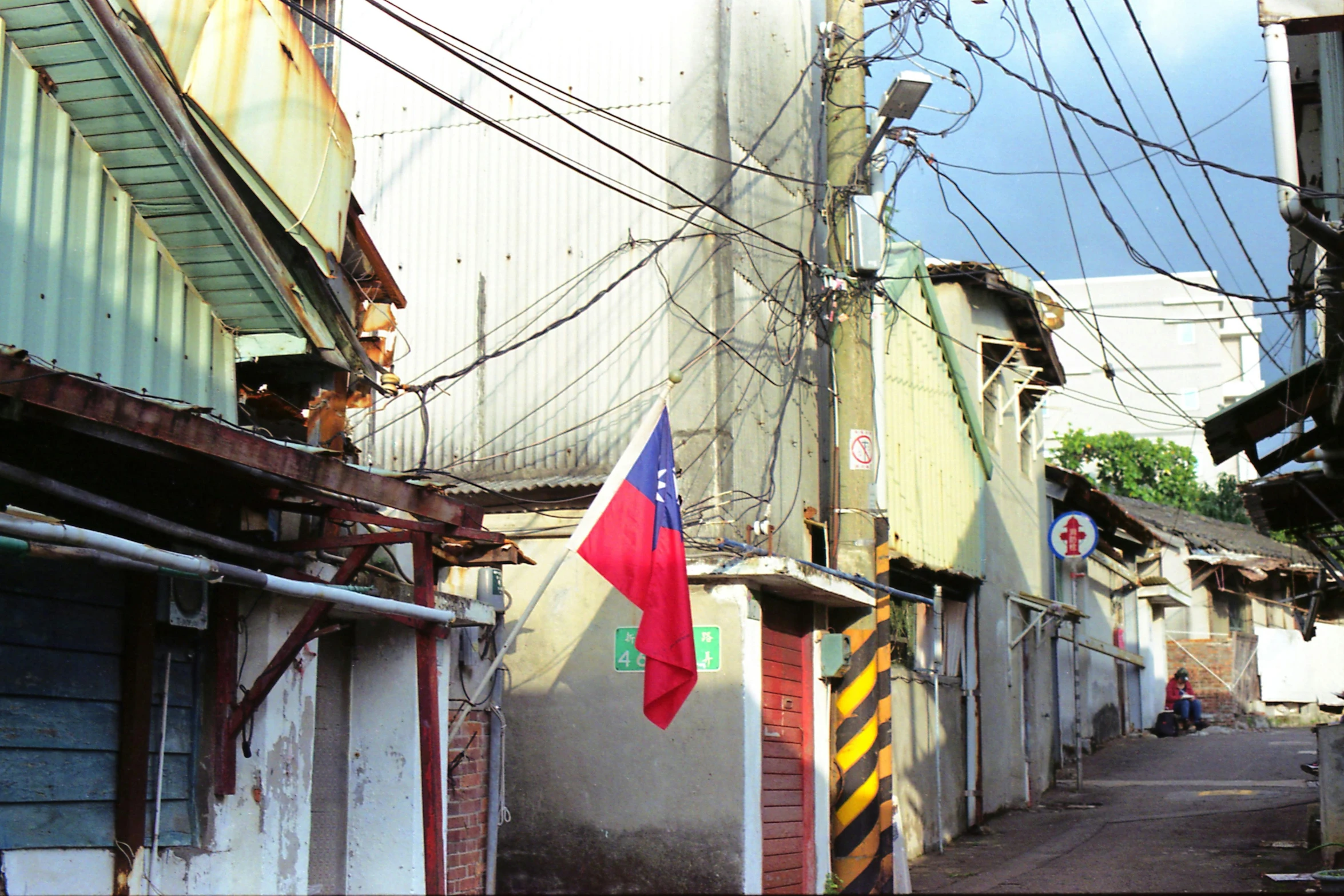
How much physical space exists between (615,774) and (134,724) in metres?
5.02

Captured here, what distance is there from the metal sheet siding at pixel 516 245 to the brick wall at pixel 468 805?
2511 millimetres

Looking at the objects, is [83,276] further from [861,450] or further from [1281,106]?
[1281,106]

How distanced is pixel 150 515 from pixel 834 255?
7904mm

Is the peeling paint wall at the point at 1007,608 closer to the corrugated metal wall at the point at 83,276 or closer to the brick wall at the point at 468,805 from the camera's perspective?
the brick wall at the point at 468,805

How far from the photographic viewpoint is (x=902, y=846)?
11828mm

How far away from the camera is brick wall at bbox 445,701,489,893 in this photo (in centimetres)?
932

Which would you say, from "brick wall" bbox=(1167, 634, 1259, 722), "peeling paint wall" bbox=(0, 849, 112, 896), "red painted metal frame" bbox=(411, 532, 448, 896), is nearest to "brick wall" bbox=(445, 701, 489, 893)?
"red painted metal frame" bbox=(411, 532, 448, 896)

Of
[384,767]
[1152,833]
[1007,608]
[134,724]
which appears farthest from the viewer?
[1007,608]

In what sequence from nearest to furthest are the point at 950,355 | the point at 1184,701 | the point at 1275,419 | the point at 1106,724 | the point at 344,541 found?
the point at 344,541 → the point at 1275,419 → the point at 950,355 → the point at 1106,724 → the point at 1184,701

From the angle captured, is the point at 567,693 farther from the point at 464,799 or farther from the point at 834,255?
the point at 834,255

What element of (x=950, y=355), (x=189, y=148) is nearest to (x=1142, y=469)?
(x=950, y=355)

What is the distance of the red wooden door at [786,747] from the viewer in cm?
1148

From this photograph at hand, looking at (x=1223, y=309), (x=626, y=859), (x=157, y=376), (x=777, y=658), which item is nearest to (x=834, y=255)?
(x=777, y=658)

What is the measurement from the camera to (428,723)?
7.45 m
